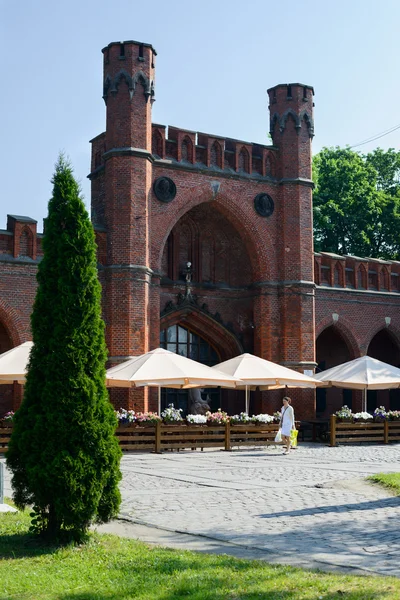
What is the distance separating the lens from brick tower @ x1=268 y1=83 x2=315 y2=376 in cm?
2588

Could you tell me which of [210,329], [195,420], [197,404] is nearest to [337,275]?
[210,329]

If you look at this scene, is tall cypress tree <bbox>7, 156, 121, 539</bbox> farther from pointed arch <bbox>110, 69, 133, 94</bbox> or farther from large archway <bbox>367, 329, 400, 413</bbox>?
large archway <bbox>367, 329, 400, 413</bbox>

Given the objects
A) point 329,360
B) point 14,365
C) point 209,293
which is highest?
point 209,293

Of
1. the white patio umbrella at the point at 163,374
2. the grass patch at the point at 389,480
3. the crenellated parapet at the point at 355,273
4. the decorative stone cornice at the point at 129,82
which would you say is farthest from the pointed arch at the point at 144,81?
the grass patch at the point at 389,480

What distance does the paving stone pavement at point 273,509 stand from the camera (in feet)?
23.8

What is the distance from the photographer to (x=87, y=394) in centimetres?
774

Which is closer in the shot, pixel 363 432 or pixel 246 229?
pixel 363 432

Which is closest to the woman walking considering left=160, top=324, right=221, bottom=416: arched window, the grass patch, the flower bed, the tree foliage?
the flower bed

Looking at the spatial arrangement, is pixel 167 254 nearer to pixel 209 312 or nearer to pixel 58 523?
pixel 209 312

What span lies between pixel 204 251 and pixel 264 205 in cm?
252

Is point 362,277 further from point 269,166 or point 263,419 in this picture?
point 263,419

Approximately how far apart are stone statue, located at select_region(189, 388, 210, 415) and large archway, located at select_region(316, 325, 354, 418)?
19.7ft

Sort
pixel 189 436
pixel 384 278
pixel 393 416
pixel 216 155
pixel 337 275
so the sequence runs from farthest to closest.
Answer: pixel 384 278
pixel 337 275
pixel 216 155
pixel 393 416
pixel 189 436

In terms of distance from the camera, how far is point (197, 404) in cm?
2545
